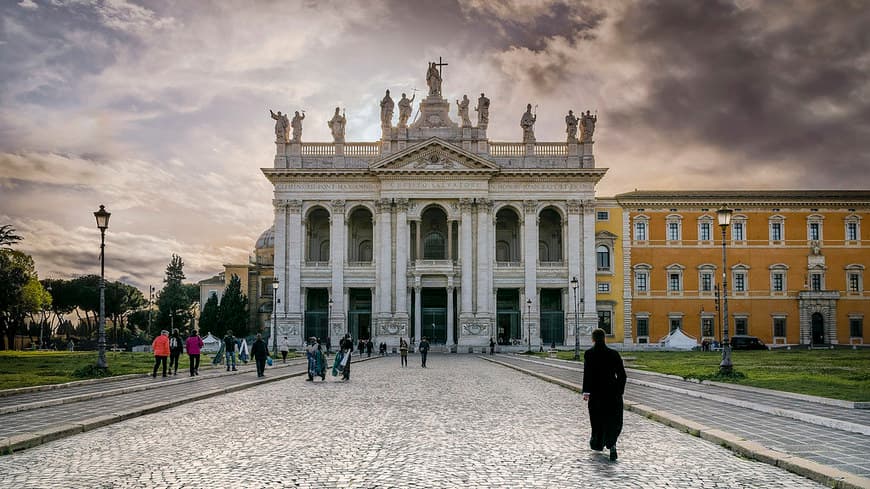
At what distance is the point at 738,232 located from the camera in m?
63.0

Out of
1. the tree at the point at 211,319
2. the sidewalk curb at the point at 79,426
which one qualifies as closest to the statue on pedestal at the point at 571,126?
the tree at the point at 211,319

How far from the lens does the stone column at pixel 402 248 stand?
59.2 meters

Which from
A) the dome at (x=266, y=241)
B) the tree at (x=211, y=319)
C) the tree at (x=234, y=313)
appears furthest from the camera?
the dome at (x=266, y=241)

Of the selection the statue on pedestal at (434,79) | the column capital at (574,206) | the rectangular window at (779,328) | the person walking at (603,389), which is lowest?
the rectangular window at (779,328)

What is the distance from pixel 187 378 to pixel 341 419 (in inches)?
488

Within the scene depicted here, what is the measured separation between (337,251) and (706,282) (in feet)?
96.3

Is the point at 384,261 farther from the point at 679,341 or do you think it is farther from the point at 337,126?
the point at 679,341

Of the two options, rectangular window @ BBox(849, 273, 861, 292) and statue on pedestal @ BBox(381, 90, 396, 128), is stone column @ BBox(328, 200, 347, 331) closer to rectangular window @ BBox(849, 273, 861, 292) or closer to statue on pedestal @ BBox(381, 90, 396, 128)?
statue on pedestal @ BBox(381, 90, 396, 128)

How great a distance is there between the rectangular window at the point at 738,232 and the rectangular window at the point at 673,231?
14.7 feet

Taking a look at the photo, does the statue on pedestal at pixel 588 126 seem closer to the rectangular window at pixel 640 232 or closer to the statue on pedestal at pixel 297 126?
the rectangular window at pixel 640 232

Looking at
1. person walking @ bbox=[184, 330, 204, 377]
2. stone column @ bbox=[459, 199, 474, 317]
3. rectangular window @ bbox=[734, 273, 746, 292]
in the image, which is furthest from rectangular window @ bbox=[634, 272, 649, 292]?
person walking @ bbox=[184, 330, 204, 377]

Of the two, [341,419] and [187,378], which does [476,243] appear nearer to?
[187,378]

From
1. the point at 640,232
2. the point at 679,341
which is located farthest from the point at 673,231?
the point at 679,341

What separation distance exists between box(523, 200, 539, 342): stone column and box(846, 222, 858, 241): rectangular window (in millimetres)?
25812
